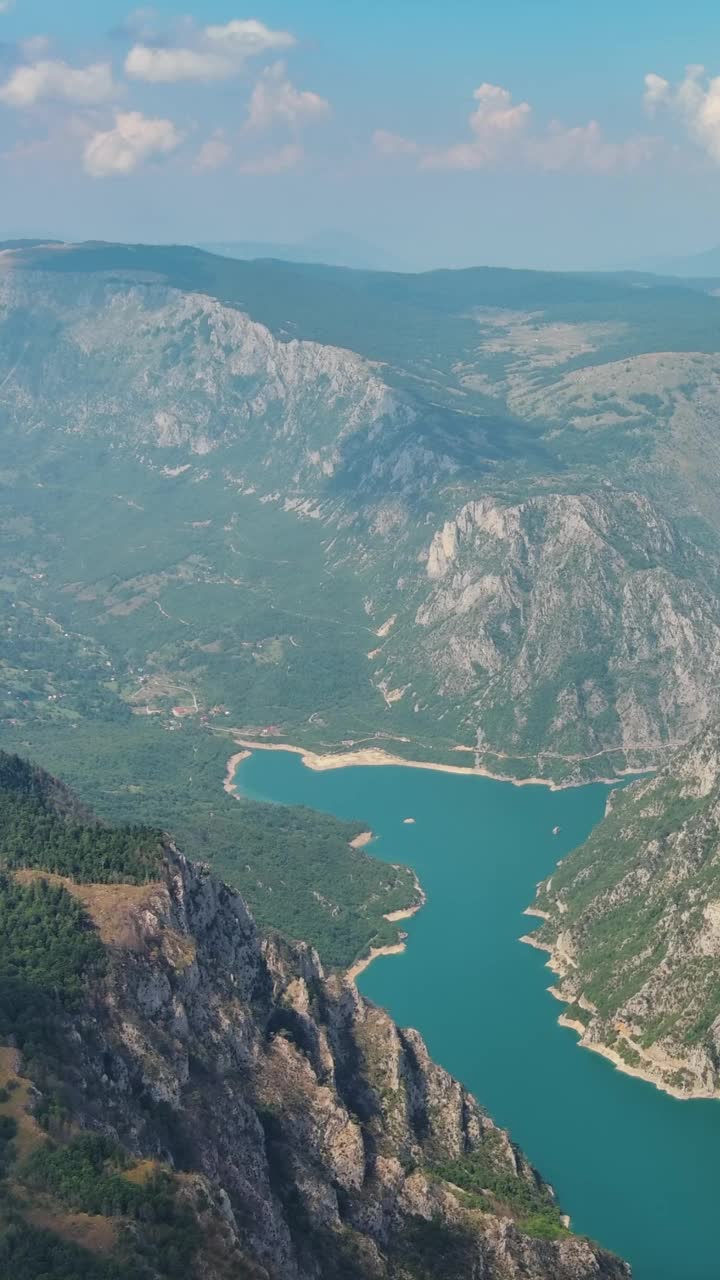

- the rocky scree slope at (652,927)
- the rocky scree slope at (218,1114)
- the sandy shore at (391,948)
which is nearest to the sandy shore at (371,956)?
the sandy shore at (391,948)

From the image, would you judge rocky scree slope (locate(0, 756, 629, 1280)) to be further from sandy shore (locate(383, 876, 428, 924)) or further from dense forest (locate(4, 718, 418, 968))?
sandy shore (locate(383, 876, 428, 924))

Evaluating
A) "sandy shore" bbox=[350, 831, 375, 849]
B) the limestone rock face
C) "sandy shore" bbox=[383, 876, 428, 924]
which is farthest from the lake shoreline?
"sandy shore" bbox=[350, 831, 375, 849]

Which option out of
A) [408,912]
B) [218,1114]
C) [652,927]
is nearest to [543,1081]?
[652,927]

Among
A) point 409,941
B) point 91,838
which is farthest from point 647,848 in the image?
point 91,838

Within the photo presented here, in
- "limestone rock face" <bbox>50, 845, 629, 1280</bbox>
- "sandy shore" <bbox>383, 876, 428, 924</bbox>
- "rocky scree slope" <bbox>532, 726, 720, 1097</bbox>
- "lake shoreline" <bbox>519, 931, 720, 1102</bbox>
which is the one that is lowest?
"sandy shore" <bbox>383, 876, 428, 924</bbox>

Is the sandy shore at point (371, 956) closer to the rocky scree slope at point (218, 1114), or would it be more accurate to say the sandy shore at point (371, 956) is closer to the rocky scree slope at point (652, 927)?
the rocky scree slope at point (652, 927)

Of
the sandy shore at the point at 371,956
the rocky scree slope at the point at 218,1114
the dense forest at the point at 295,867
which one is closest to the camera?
the rocky scree slope at the point at 218,1114

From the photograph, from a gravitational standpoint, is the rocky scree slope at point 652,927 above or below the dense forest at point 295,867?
above
